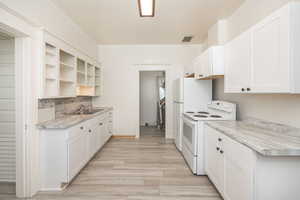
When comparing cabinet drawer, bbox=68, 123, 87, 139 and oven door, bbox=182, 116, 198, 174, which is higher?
cabinet drawer, bbox=68, 123, 87, 139

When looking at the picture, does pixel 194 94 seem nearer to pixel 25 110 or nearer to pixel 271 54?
pixel 271 54

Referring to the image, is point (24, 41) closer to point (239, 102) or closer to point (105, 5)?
point (105, 5)

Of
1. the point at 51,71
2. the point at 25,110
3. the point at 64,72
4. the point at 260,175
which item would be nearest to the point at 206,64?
the point at 260,175

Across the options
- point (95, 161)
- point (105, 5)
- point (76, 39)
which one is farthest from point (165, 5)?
point (95, 161)

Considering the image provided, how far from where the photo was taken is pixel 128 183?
8.06 feet

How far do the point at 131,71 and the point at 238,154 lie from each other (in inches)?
156

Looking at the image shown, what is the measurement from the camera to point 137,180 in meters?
2.54

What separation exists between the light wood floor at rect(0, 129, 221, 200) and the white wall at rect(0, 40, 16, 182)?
2.24ft

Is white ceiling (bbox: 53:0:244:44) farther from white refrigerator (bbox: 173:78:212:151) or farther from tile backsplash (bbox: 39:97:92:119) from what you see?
tile backsplash (bbox: 39:97:92:119)

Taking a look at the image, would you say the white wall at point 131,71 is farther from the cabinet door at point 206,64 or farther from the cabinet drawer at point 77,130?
the cabinet drawer at point 77,130

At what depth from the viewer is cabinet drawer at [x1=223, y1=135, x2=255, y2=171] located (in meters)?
1.42

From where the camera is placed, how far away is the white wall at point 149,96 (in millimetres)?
7098

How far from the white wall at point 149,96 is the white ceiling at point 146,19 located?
8.60 ft

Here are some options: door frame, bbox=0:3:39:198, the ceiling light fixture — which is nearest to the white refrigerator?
the ceiling light fixture
